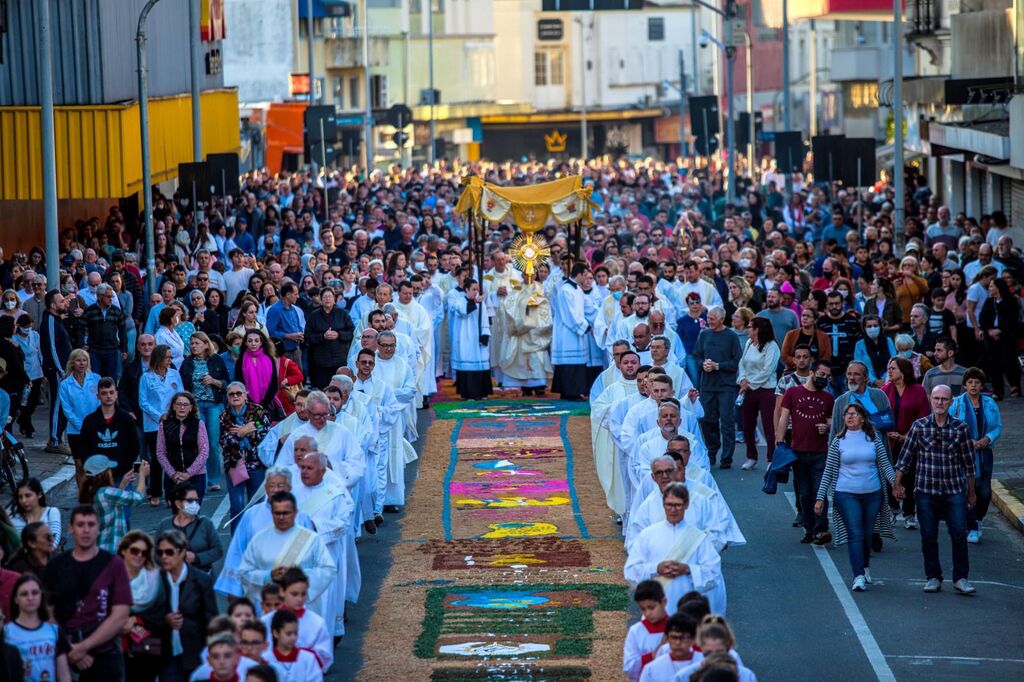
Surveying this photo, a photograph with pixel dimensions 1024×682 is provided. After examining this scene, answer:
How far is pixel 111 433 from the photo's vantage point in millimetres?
15984

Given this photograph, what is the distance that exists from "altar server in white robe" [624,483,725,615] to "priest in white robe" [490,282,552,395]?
12.9 meters

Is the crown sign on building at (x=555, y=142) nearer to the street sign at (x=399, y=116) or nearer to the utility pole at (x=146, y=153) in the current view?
the street sign at (x=399, y=116)

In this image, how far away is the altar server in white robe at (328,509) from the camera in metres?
12.6

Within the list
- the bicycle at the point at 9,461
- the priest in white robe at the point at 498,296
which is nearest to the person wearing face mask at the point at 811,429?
the bicycle at the point at 9,461

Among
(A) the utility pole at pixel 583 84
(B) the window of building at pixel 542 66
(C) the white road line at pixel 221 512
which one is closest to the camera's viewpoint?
(C) the white road line at pixel 221 512

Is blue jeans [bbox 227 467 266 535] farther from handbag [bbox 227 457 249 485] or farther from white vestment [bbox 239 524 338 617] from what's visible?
white vestment [bbox 239 524 338 617]

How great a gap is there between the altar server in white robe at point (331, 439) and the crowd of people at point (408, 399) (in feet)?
0.08

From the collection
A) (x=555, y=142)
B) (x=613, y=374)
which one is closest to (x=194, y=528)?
(x=613, y=374)

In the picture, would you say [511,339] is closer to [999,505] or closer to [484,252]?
[484,252]

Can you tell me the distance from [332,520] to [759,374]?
689 cm

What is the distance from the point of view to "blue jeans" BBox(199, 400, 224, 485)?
715 inches

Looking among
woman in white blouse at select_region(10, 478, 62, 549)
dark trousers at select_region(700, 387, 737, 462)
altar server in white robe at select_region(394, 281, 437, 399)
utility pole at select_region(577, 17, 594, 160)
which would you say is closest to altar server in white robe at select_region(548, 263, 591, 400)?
altar server in white robe at select_region(394, 281, 437, 399)

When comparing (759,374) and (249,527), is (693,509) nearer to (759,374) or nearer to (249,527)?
(249,527)

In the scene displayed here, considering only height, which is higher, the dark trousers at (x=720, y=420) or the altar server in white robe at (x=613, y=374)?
the altar server in white robe at (x=613, y=374)
